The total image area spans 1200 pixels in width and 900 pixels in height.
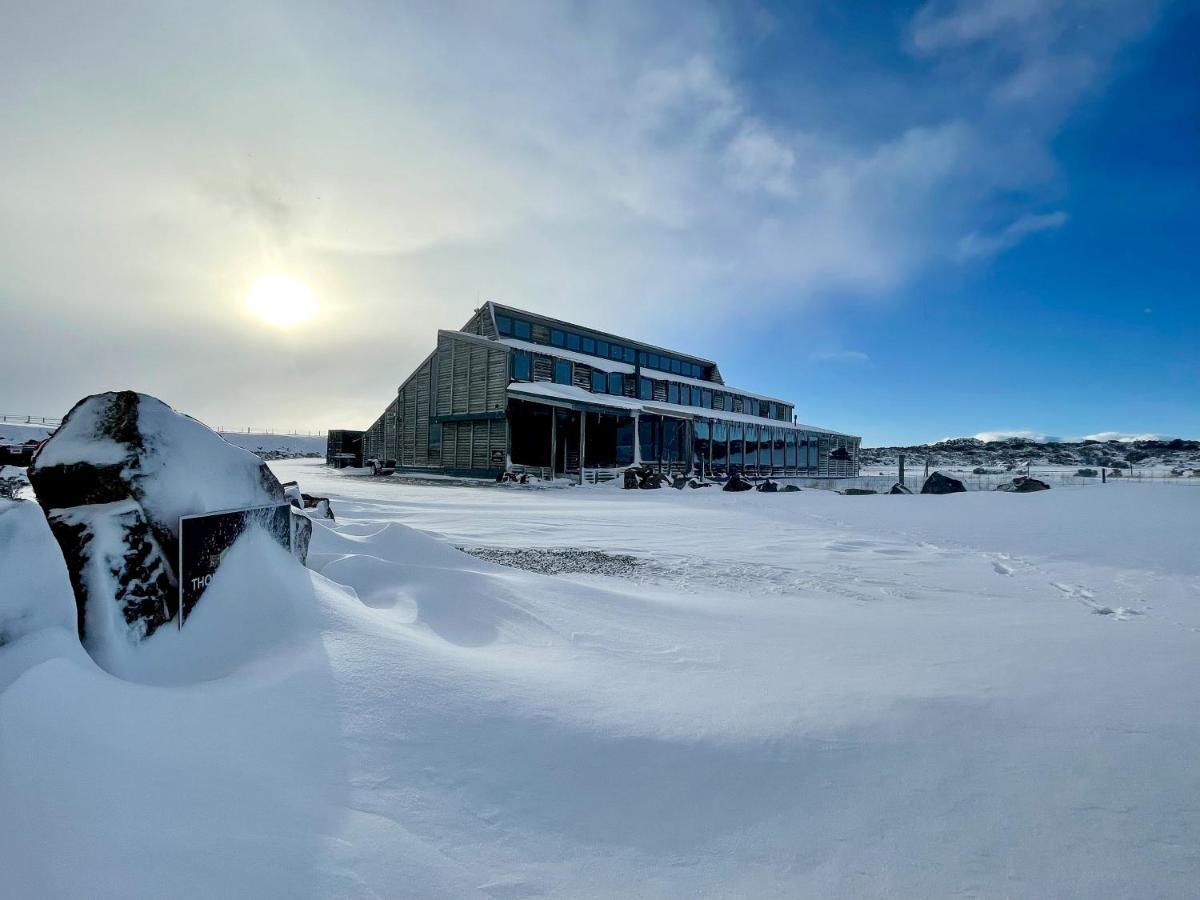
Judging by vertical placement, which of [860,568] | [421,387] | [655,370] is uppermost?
[655,370]

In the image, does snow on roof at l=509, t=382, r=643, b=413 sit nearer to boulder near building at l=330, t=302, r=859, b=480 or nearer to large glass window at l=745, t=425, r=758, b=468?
boulder near building at l=330, t=302, r=859, b=480

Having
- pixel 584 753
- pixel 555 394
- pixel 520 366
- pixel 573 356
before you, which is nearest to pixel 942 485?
pixel 555 394

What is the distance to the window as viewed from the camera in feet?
77.1

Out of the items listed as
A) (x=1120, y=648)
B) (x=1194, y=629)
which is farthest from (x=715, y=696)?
(x=1194, y=629)

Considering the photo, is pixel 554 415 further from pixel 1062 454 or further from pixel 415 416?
pixel 1062 454

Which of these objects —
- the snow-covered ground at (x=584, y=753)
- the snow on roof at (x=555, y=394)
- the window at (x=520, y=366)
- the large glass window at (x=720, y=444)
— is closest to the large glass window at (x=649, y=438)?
the snow on roof at (x=555, y=394)

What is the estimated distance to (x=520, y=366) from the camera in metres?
23.8

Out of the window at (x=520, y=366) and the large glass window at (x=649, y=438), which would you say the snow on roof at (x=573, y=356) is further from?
the large glass window at (x=649, y=438)

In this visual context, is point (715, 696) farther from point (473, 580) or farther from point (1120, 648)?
point (1120, 648)

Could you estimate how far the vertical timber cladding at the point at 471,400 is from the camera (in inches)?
888

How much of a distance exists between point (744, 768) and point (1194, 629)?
385 centimetres

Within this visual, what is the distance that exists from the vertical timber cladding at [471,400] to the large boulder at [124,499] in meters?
19.3

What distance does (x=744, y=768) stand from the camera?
183 cm

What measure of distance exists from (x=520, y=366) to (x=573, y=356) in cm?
367
